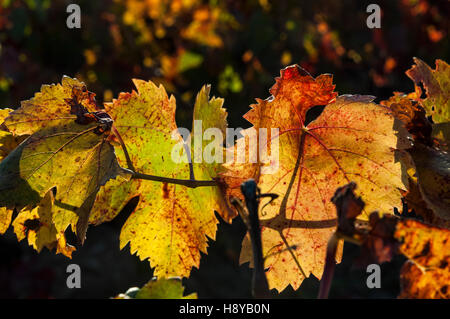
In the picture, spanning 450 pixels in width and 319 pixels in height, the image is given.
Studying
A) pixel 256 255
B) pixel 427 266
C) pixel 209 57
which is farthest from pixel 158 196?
pixel 209 57

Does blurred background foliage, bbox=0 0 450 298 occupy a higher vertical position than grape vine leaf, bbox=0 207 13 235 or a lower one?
higher

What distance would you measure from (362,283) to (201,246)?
62.0 inches

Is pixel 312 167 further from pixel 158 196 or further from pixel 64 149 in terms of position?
pixel 64 149

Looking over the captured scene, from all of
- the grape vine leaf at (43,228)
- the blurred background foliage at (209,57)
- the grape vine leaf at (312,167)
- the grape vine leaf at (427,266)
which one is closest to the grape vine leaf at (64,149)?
the grape vine leaf at (43,228)

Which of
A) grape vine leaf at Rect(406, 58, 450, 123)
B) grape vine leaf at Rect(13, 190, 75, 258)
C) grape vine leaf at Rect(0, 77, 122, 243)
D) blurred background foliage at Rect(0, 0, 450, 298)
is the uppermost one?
blurred background foliage at Rect(0, 0, 450, 298)

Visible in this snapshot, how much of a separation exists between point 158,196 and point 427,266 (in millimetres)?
441

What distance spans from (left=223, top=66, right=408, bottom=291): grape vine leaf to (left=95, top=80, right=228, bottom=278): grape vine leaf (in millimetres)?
109

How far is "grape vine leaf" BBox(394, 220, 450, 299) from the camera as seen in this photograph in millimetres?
577

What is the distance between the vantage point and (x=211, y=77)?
3.18 m

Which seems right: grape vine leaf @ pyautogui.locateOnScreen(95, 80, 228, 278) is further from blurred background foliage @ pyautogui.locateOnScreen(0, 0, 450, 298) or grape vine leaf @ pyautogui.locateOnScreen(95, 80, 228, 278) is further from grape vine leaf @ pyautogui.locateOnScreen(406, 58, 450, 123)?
blurred background foliage @ pyautogui.locateOnScreen(0, 0, 450, 298)

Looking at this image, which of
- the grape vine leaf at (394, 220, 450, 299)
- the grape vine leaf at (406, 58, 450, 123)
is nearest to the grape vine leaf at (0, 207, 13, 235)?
the grape vine leaf at (394, 220, 450, 299)

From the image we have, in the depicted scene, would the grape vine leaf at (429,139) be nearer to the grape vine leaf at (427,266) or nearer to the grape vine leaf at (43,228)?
the grape vine leaf at (427,266)

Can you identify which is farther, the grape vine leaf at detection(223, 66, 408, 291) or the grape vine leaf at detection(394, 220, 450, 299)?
the grape vine leaf at detection(223, 66, 408, 291)
